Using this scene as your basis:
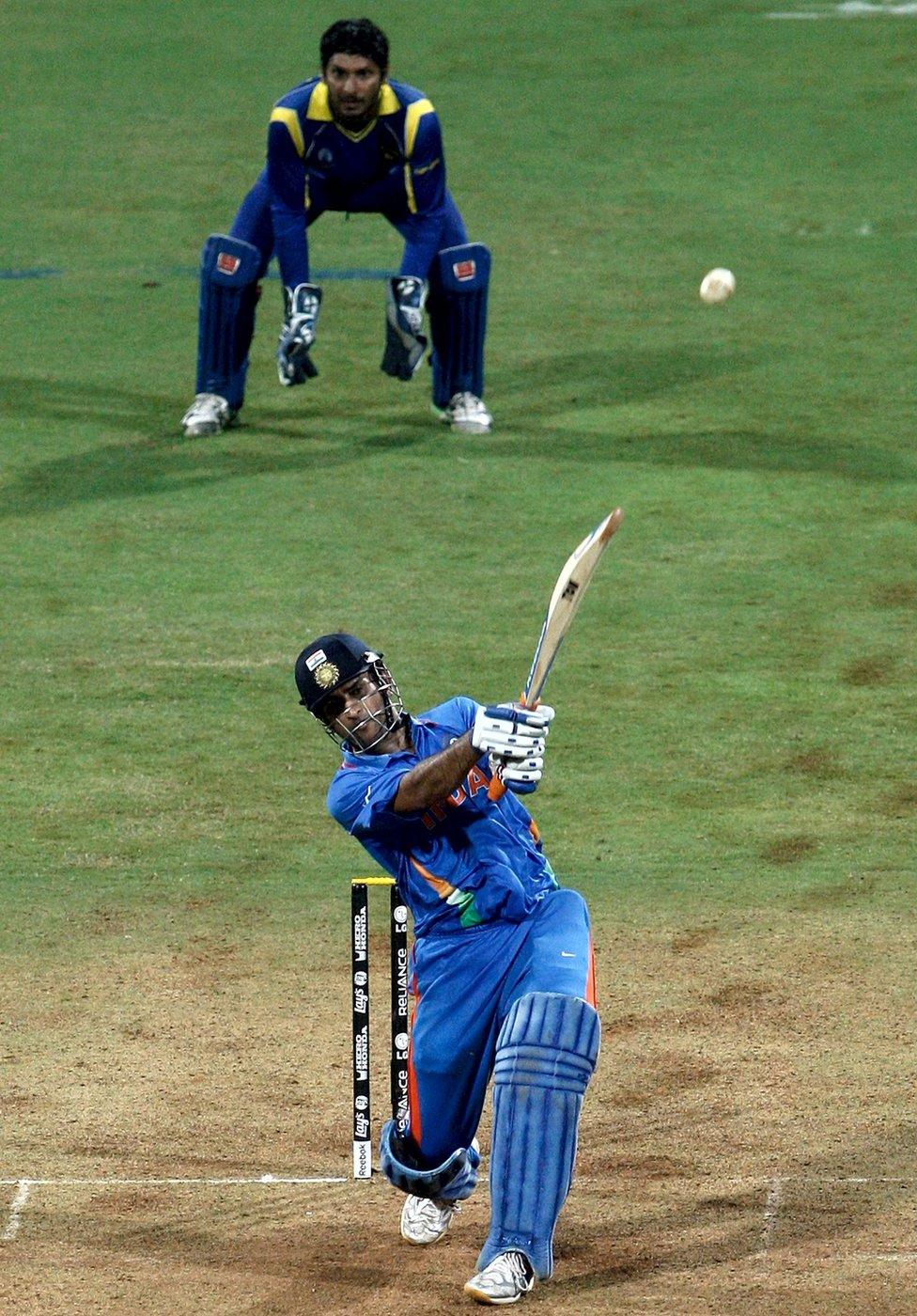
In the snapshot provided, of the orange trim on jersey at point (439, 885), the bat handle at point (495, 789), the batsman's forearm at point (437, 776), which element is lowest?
the orange trim on jersey at point (439, 885)

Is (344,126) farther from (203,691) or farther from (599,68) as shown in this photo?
(599,68)

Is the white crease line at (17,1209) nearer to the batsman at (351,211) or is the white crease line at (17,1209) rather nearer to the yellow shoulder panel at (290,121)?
the batsman at (351,211)

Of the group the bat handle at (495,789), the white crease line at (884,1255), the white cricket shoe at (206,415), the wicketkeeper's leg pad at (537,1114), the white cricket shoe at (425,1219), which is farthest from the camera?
the white cricket shoe at (206,415)

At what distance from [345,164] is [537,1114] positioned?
27.5ft

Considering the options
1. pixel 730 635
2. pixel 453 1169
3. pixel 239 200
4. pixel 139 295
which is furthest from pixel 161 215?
pixel 453 1169

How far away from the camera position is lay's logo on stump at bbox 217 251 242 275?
13703 mm

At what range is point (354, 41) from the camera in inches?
503

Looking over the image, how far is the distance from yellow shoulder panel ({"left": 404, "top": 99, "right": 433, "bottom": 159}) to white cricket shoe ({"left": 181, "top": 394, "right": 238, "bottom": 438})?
2.18 metres

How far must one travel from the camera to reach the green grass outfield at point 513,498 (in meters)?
9.66

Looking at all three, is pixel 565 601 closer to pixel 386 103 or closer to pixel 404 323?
pixel 404 323

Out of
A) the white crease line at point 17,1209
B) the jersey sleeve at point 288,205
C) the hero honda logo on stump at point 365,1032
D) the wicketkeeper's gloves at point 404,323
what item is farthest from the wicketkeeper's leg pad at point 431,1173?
the jersey sleeve at point 288,205

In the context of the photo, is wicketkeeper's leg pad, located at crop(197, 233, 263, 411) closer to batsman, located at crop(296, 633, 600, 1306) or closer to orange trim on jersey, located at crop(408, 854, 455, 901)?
batsman, located at crop(296, 633, 600, 1306)

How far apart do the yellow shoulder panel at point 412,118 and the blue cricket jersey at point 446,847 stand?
7293mm

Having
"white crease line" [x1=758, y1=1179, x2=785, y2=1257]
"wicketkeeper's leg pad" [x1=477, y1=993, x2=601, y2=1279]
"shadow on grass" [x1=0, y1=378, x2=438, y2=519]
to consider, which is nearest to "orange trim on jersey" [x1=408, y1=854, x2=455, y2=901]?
"wicketkeeper's leg pad" [x1=477, y1=993, x2=601, y2=1279]
